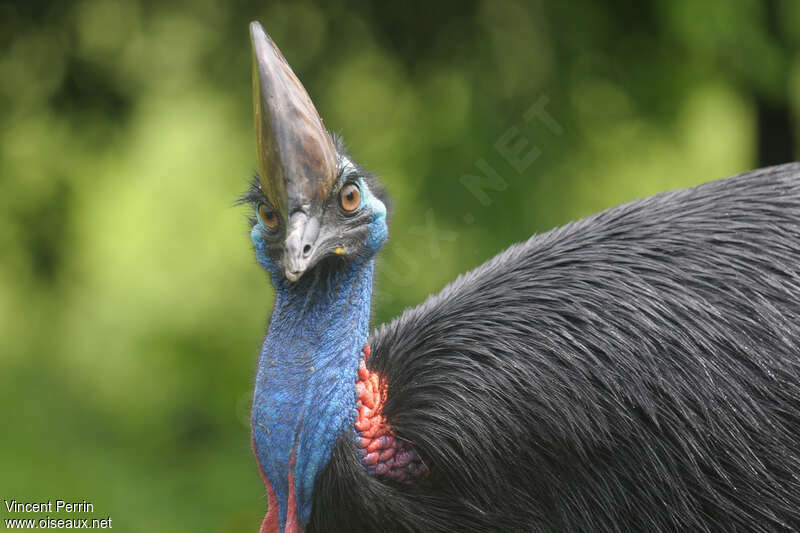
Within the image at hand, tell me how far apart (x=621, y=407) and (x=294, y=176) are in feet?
2.92

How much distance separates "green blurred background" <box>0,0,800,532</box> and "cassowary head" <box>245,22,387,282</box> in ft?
7.08

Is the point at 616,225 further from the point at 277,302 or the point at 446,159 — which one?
the point at 446,159

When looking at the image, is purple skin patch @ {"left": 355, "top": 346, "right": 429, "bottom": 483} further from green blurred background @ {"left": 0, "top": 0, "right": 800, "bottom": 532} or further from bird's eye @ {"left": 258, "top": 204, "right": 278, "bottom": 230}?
green blurred background @ {"left": 0, "top": 0, "right": 800, "bottom": 532}

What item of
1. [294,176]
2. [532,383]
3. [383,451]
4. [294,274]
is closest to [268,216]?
[294,176]

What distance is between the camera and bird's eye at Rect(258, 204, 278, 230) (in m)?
2.24

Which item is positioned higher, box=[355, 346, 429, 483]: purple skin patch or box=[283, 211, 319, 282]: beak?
box=[283, 211, 319, 282]: beak

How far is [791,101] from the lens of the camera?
185 inches

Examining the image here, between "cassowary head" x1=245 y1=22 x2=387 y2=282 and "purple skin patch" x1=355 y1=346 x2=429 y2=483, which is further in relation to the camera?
"purple skin patch" x1=355 y1=346 x2=429 y2=483

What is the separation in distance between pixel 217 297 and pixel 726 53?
8.57 ft

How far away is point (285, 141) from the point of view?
2.13 meters

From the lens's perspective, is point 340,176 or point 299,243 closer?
point 299,243
